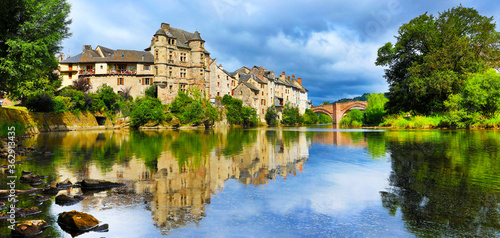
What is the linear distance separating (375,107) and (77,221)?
64.1 m

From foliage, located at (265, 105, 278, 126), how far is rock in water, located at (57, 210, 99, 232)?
7994cm

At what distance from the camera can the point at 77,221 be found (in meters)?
5.03

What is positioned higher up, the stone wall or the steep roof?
the steep roof

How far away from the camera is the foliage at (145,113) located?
2083 inches

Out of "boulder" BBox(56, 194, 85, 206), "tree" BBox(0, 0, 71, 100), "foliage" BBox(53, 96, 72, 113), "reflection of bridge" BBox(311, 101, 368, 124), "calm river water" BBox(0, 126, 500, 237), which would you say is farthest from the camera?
"reflection of bridge" BBox(311, 101, 368, 124)

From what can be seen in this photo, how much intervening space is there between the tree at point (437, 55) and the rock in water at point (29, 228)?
4280 cm

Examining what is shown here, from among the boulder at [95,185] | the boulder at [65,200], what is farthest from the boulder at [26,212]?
the boulder at [95,185]

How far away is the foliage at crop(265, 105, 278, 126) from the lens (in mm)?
84812

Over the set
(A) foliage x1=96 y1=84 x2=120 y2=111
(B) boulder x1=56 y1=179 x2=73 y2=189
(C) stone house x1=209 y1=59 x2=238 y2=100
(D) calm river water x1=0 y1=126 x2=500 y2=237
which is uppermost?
(C) stone house x1=209 y1=59 x2=238 y2=100

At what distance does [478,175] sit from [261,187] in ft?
20.8

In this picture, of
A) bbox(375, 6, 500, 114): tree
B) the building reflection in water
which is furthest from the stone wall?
bbox(375, 6, 500, 114): tree

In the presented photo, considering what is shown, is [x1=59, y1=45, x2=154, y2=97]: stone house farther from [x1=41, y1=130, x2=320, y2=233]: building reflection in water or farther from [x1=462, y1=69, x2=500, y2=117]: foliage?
[x1=462, y1=69, x2=500, y2=117]: foliage

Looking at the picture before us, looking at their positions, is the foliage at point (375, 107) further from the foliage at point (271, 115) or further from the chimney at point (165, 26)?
the chimney at point (165, 26)

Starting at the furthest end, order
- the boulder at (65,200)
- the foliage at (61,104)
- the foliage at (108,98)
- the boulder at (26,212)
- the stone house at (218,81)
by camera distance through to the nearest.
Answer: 1. the stone house at (218,81)
2. the foliage at (108,98)
3. the foliage at (61,104)
4. the boulder at (65,200)
5. the boulder at (26,212)
